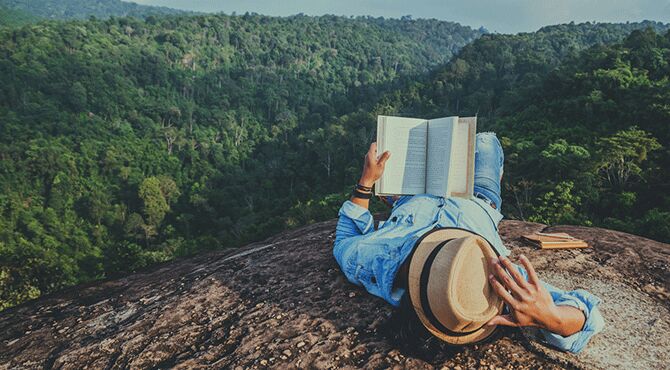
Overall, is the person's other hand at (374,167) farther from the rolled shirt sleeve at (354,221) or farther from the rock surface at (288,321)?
the rock surface at (288,321)

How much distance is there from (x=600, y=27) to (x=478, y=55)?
154 feet

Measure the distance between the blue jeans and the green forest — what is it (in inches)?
132

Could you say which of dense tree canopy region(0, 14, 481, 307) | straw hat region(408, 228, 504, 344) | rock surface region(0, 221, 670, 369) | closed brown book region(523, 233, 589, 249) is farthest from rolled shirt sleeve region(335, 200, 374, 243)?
dense tree canopy region(0, 14, 481, 307)

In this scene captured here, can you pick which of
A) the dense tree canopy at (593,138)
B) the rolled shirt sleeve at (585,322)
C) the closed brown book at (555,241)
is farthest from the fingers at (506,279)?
the dense tree canopy at (593,138)

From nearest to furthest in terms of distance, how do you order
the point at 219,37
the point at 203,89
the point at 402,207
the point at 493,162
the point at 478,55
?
the point at 402,207 → the point at 493,162 → the point at 478,55 → the point at 203,89 → the point at 219,37

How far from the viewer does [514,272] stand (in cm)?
155

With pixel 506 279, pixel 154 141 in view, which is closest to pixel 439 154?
pixel 506 279

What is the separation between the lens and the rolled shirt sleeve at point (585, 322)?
6.02 feet

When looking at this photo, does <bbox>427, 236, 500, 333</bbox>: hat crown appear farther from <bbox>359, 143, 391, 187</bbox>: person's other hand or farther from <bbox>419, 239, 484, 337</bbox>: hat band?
<bbox>359, 143, 391, 187</bbox>: person's other hand

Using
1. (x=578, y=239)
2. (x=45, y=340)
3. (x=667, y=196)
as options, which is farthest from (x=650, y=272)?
(x=667, y=196)

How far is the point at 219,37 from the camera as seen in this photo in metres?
88.5

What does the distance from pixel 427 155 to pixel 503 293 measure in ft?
3.89

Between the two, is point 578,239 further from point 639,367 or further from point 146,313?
point 146,313

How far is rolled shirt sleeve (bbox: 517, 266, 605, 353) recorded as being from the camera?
6.02ft
